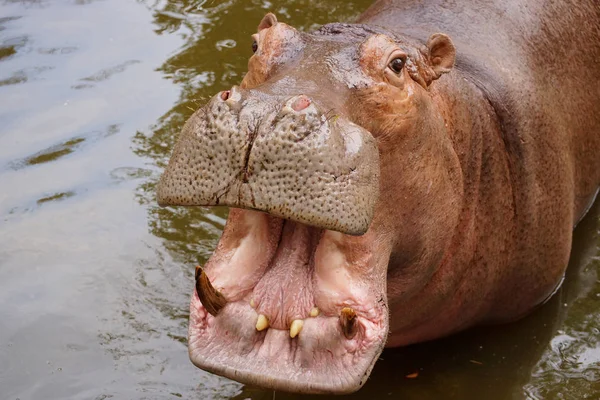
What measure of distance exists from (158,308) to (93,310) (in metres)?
0.32

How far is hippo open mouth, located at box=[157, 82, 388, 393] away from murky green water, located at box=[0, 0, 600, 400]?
105 cm

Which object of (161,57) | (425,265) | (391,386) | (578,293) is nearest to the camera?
(425,265)

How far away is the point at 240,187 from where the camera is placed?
10.0ft

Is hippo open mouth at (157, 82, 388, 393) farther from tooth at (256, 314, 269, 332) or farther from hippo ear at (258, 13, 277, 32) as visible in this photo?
hippo ear at (258, 13, 277, 32)

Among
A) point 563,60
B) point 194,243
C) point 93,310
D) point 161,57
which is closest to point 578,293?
point 563,60

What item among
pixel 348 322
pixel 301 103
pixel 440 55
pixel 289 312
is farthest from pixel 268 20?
pixel 348 322

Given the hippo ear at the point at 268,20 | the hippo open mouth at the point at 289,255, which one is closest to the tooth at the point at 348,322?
the hippo open mouth at the point at 289,255

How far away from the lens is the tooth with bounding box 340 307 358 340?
3.08 meters

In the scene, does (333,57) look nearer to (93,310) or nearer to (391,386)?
(391,386)

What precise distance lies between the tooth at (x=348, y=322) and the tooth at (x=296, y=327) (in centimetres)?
14

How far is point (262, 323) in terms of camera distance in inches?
125

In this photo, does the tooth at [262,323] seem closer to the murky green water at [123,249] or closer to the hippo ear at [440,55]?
the murky green water at [123,249]

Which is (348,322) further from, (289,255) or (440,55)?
(440,55)

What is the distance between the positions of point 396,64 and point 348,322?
42.9 inches
